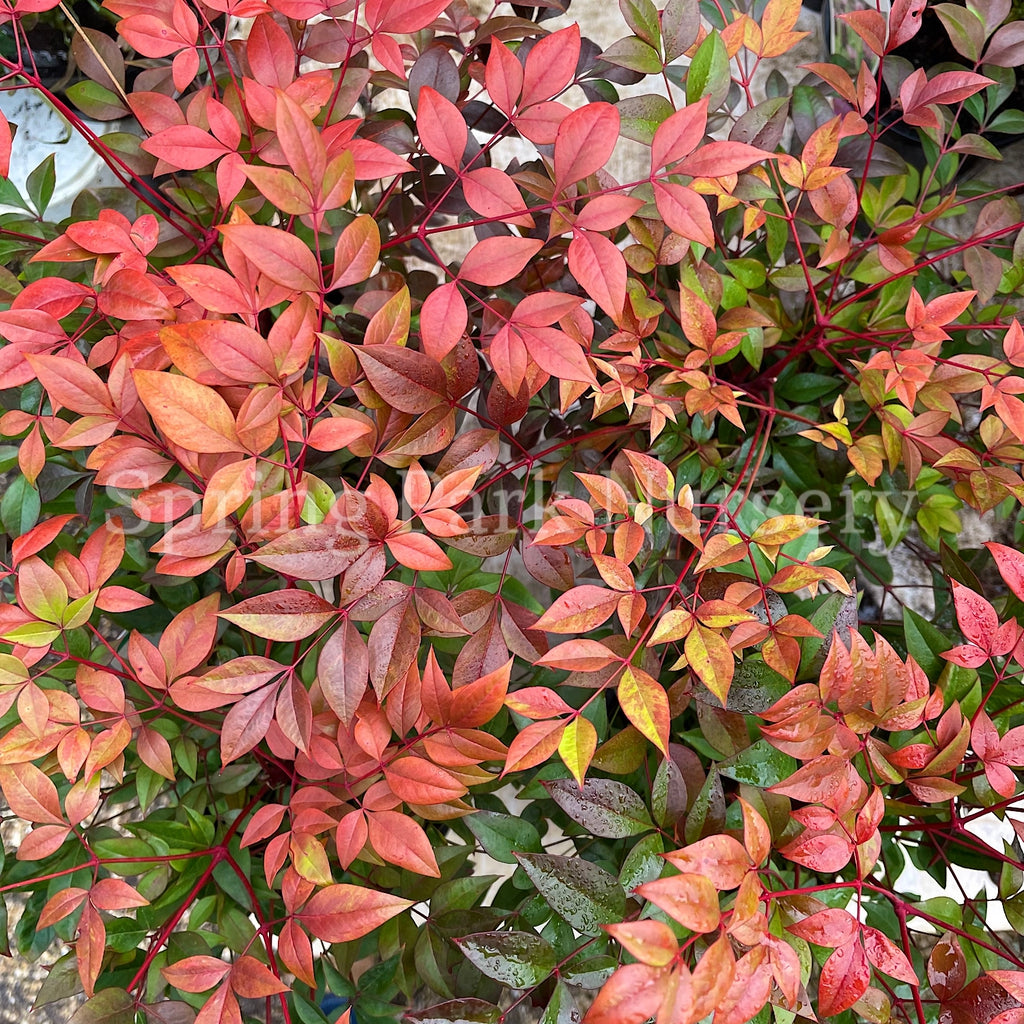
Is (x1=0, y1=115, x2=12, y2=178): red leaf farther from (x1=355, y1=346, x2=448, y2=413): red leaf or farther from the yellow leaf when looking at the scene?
the yellow leaf

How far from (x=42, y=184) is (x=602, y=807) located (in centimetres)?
90

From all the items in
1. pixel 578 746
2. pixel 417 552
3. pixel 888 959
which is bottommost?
pixel 888 959

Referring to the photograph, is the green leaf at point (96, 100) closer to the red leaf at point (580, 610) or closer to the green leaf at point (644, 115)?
the green leaf at point (644, 115)

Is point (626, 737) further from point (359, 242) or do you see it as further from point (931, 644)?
point (359, 242)

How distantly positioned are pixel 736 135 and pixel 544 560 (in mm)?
458

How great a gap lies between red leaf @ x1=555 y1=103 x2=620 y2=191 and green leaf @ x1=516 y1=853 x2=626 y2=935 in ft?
1.71

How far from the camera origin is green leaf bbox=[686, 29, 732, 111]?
2.29 feet

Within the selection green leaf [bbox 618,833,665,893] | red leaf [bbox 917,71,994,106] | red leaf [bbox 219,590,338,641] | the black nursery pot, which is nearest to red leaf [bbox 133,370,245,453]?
red leaf [bbox 219,590,338,641]

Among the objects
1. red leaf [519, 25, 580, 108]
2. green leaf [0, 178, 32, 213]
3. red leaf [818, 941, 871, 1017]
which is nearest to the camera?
red leaf [818, 941, 871, 1017]

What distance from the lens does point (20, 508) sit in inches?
29.9

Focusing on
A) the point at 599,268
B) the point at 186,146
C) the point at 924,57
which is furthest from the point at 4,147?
the point at 924,57

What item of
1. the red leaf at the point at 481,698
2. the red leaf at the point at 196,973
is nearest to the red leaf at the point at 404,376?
the red leaf at the point at 481,698

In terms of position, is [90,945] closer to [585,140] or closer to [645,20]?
[585,140]

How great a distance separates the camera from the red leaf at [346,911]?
54 centimetres
